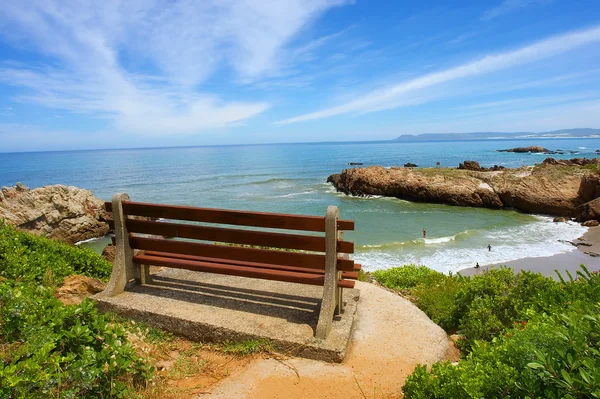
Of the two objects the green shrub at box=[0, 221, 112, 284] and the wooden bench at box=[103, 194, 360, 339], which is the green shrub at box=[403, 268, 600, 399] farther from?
the green shrub at box=[0, 221, 112, 284]

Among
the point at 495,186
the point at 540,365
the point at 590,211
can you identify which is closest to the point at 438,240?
the point at 590,211

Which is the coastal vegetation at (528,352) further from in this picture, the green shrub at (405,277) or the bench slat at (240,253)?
the green shrub at (405,277)

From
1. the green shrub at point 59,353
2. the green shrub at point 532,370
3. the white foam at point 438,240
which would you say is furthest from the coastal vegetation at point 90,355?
the white foam at point 438,240

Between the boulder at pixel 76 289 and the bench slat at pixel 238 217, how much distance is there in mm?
1722

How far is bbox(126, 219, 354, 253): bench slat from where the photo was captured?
4.19 m

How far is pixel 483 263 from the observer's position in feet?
59.1

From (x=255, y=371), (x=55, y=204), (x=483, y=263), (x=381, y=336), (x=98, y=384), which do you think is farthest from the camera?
(x=55, y=204)

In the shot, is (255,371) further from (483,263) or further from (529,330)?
(483,263)

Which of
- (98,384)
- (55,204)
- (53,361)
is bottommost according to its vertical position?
(55,204)

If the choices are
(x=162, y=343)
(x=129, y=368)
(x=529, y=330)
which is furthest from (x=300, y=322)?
(x=529, y=330)

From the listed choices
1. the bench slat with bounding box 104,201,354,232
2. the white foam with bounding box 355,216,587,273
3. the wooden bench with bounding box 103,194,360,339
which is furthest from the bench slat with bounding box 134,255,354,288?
the white foam with bounding box 355,216,587,273

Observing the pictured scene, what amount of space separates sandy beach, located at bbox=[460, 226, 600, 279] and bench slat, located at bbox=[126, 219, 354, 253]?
14.1 m

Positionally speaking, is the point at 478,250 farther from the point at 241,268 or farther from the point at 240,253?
the point at 240,253

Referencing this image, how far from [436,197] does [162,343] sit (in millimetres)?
36145
